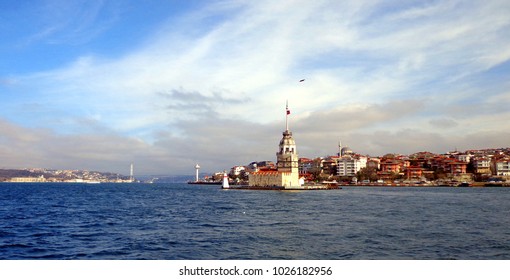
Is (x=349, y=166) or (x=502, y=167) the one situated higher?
(x=349, y=166)

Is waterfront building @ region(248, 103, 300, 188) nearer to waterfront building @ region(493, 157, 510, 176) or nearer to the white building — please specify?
the white building

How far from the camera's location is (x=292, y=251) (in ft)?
50.4

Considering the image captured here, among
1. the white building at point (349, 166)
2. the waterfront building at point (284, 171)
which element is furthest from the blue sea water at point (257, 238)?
the white building at point (349, 166)

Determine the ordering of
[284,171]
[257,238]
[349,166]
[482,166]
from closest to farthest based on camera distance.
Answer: [257,238], [284,171], [482,166], [349,166]

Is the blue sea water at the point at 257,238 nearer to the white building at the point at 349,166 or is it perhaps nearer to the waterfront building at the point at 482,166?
the waterfront building at the point at 482,166

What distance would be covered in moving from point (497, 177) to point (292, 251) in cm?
10263

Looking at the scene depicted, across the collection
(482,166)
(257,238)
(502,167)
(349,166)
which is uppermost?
(349,166)

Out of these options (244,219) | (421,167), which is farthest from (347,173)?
(244,219)

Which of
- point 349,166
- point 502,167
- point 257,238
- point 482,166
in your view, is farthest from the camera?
point 349,166

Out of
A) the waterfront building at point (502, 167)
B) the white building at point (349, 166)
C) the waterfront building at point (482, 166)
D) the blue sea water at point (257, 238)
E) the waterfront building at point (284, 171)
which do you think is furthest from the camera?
the white building at point (349, 166)

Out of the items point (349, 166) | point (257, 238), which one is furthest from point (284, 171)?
point (257, 238)

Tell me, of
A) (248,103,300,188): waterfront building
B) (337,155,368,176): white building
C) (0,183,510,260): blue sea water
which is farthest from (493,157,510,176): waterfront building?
(0,183,510,260): blue sea water

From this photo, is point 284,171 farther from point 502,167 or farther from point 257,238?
point 257,238
